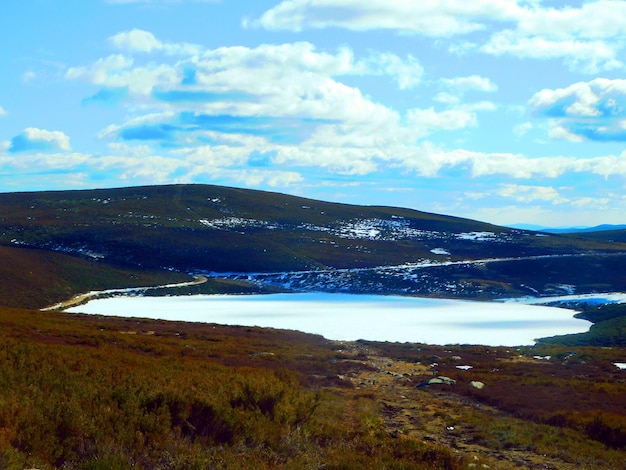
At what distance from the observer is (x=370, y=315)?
6800 cm

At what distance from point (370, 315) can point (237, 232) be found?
7177 cm

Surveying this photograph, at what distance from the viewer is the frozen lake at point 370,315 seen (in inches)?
2126

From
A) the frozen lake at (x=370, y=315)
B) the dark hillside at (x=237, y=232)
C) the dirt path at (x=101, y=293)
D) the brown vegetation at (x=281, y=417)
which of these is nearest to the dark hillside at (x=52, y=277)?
the dirt path at (x=101, y=293)

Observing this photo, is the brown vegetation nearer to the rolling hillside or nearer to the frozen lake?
the frozen lake

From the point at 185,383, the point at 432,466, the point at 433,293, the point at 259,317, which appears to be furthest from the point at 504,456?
the point at 433,293

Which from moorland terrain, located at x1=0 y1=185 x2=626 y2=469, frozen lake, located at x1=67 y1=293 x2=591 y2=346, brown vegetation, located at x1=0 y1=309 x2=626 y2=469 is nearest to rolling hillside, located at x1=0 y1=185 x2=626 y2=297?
moorland terrain, located at x1=0 y1=185 x2=626 y2=469

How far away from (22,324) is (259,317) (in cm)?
3368

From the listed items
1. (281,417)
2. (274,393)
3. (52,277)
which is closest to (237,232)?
(52,277)

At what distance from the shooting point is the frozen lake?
5400cm

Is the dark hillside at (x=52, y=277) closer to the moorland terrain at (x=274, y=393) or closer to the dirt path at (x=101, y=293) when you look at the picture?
the moorland terrain at (x=274, y=393)

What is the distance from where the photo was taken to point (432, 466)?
1102 cm

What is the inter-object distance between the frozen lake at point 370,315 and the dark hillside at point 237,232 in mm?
30049

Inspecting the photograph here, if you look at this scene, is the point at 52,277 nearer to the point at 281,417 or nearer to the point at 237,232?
the point at 237,232

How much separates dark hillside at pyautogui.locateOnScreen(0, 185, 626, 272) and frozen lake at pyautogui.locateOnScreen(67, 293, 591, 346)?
98.6 feet
